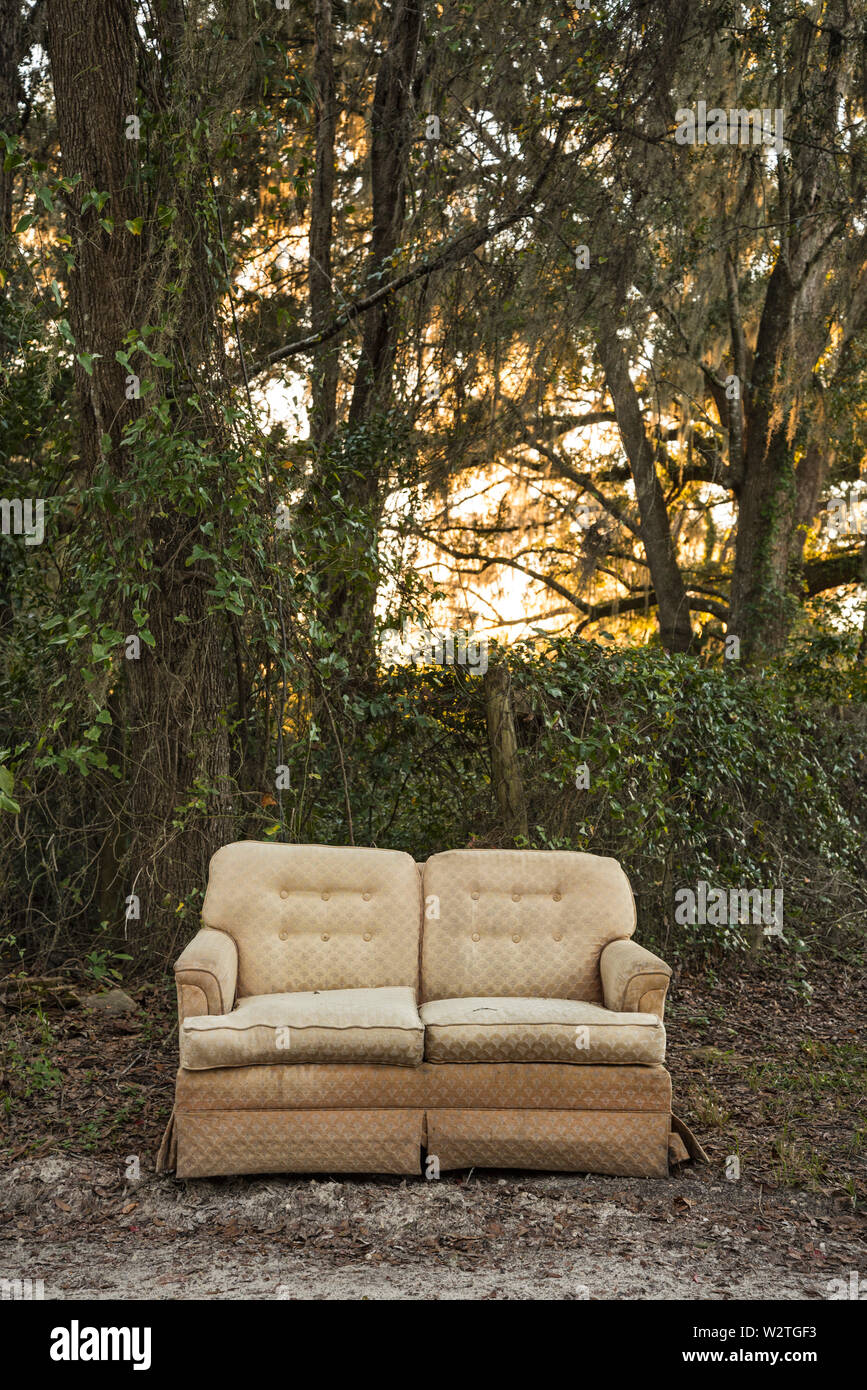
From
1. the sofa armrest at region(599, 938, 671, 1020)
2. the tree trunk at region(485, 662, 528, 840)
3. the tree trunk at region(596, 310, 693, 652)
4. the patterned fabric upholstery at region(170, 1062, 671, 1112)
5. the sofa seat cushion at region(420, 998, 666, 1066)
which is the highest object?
the tree trunk at region(596, 310, 693, 652)

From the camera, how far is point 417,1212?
3.17 m

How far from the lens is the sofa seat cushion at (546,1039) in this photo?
3.49 metres

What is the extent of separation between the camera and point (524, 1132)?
3465 millimetres

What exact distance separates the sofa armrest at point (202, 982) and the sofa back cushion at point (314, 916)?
268mm

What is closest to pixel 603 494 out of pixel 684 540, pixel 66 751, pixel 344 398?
pixel 684 540

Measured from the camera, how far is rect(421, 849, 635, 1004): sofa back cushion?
13.2 ft

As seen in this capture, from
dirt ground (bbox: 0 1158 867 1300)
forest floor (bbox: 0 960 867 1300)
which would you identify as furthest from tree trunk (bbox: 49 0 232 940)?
dirt ground (bbox: 0 1158 867 1300)

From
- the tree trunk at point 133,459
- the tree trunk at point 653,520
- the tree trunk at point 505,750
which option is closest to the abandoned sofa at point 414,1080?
the tree trunk at point 133,459

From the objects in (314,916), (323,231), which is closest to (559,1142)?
(314,916)

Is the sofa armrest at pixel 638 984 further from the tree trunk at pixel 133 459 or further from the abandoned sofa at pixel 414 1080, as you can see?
the tree trunk at pixel 133 459

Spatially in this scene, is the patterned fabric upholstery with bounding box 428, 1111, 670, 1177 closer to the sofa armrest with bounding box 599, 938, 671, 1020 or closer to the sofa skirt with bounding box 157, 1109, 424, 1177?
the sofa skirt with bounding box 157, 1109, 424, 1177

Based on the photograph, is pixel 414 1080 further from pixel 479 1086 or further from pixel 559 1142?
pixel 559 1142

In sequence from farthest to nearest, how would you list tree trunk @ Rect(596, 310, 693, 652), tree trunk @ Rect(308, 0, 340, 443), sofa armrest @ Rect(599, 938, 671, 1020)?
tree trunk @ Rect(596, 310, 693, 652) → tree trunk @ Rect(308, 0, 340, 443) → sofa armrest @ Rect(599, 938, 671, 1020)

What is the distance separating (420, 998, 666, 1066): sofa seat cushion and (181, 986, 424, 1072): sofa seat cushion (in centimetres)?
9
